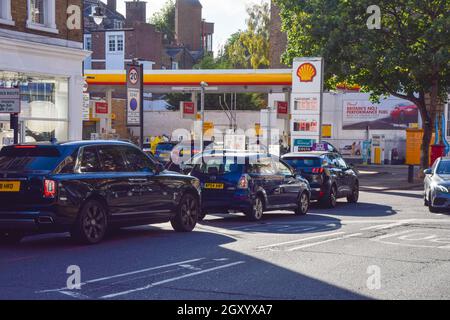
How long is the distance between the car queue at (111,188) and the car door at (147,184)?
0.06ft

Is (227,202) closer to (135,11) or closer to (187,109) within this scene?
(187,109)

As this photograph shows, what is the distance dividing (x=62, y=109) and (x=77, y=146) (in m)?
13.2

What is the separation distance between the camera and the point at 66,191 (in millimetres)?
12703

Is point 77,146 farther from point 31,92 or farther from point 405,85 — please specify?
point 405,85

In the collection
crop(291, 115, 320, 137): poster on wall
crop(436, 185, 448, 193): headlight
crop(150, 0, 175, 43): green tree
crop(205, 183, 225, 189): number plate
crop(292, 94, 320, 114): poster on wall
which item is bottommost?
crop(436, 185, 448, 193): headlight

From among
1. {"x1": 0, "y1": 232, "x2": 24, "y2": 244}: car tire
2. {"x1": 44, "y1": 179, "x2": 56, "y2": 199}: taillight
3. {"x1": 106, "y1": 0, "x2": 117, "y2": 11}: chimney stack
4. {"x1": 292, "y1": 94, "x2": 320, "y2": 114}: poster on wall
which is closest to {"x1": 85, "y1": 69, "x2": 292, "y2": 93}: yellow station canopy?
{"x1": 292, "y1": 94, "x2": 320, "y2": 114}: poster on wall

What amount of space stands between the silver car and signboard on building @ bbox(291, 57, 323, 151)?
475 inches

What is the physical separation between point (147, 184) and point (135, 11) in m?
81.3

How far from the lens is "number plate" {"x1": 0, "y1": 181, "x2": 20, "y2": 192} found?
12750mm

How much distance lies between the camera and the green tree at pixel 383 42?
3509 centimetres

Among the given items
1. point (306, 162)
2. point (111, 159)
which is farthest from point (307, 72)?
point (111, 159)

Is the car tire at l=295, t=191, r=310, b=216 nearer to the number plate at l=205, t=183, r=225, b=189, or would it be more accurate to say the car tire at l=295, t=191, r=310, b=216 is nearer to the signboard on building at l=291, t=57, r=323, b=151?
the number plate at l=205, t=183, r=225, b=189

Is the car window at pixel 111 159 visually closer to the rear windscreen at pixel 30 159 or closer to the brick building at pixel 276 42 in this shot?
the rear windscreen at pixel 30 159
